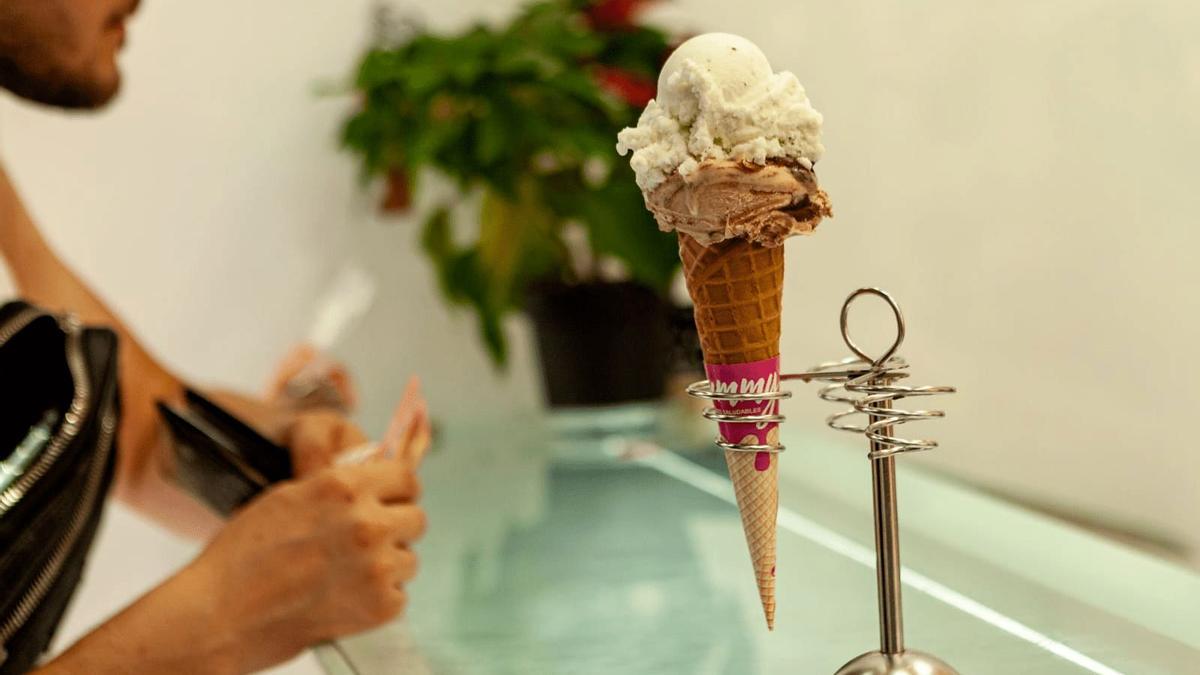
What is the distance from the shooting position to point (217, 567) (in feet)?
2.80

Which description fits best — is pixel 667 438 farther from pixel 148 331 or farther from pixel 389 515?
pixel 148 331

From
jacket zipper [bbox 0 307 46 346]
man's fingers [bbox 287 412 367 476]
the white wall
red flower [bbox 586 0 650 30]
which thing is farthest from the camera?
red flower [bbox 586 0 650 30]

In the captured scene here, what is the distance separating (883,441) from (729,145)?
0.47 ft

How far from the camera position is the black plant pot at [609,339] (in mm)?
1667

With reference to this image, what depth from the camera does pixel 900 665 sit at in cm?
50

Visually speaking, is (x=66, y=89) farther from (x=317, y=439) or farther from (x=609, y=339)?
(x=609, y=339)

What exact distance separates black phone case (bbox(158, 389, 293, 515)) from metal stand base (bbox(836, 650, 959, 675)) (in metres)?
0.69

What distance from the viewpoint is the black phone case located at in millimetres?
1026

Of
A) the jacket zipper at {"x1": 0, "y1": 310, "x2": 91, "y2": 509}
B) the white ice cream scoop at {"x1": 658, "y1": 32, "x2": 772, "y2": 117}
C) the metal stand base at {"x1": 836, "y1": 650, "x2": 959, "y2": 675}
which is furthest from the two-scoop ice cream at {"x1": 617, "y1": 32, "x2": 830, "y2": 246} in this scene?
the jacket zipper at {"x1": 0, "y1": 310, "x2": 91, "y2": 509}

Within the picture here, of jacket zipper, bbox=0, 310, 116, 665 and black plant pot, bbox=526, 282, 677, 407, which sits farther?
black plant pot, bbox=526, 282, 677, 407

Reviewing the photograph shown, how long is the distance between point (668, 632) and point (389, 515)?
26 centimetres

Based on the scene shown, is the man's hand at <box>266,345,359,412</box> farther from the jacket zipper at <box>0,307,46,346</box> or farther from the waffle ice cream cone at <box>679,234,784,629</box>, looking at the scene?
the waffle ice cream cone at <box>679,234,784,629</box>

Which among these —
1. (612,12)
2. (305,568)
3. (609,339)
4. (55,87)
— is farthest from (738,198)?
(612,12)

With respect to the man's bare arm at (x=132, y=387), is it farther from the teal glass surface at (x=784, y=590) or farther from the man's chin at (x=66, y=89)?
the teal glass surface at (x=784, y=590)
